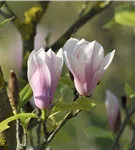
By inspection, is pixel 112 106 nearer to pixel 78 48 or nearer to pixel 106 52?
pixel 78 48

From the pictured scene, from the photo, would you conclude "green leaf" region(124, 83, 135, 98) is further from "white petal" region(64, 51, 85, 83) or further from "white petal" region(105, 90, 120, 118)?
"white petal" region(64, 51, 85, 83)

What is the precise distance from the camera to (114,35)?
3.30 m

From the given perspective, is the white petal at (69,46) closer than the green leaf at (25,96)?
Yes

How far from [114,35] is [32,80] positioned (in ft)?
7.66

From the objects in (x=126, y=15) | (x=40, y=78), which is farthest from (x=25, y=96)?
(x=126, y=15)

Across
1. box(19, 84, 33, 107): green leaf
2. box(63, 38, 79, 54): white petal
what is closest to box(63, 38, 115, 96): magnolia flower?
box(63, 38, 79, 54): white petal

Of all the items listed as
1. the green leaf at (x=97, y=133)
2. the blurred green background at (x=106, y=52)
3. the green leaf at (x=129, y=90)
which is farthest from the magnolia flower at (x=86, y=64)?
the blurred green background at (x=106, y=52)

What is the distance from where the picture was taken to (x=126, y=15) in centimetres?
145

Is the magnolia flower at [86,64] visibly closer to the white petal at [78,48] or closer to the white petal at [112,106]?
the white petal at [78,48]

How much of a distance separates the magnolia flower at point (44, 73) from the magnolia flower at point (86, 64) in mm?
24

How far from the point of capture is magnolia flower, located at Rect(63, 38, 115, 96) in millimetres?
996

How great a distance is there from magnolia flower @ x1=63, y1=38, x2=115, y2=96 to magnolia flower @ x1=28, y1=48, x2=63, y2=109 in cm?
2

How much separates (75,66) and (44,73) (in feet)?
0.19

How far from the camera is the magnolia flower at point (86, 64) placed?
1.00m
